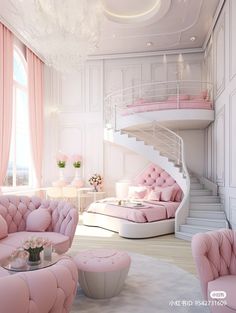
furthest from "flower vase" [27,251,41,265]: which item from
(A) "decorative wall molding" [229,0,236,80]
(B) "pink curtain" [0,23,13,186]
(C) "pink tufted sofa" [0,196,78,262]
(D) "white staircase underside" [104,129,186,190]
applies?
(A) "decorative wall molding" [229,0,236,80]

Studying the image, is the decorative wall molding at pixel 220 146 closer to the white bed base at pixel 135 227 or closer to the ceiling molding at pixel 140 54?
the white bed base at pixel 135 227

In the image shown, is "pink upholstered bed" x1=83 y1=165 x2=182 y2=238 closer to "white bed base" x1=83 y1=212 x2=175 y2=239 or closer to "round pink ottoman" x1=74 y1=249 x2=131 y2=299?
"white bed base" x1=83 y1=212 x2=175 y2=239

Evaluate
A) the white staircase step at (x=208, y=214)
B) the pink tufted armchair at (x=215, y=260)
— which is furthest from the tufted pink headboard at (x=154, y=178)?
the pink tufted armchair at (x=215, y=260)

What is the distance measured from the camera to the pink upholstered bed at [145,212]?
535 cm

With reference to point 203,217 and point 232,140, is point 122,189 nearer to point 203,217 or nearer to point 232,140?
point 203,217

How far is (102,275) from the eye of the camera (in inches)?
106

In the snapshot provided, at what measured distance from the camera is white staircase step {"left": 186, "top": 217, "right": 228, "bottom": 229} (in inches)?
201

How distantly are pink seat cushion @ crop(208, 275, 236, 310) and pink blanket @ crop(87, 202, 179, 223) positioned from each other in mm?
3191

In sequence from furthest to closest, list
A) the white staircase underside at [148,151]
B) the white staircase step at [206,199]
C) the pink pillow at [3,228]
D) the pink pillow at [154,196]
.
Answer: the pink pillow at [154,196] < the white staircase underside at [148,151] < the white staircase step at [206,199] < the pink pillow at [3,228]

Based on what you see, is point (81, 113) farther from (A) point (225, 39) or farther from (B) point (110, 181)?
(A) point (225, 39)

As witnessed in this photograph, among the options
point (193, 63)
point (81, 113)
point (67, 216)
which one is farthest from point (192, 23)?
point (67, 216)

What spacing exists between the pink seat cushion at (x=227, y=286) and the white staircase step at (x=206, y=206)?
351 cm

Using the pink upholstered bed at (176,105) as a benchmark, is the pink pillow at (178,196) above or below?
below

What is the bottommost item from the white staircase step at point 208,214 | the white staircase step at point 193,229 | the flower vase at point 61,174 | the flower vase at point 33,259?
the white staircase step at point 193,229
